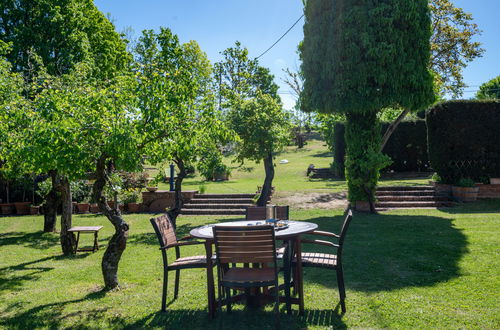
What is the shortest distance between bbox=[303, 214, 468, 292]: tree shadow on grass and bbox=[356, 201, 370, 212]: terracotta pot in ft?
5.74

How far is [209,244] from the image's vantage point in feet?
15.4

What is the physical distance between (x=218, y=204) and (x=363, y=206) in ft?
17.4

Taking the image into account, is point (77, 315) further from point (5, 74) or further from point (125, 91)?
point (5, 74)

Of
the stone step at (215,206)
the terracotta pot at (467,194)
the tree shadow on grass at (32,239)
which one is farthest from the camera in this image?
the stone step at (215,206)

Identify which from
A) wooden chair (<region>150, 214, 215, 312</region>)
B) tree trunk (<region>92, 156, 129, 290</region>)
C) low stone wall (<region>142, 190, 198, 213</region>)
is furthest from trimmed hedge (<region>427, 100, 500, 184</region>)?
tree trunk (<region>92, 156, 129, 290</region>)

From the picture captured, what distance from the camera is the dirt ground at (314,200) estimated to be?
46.6ft

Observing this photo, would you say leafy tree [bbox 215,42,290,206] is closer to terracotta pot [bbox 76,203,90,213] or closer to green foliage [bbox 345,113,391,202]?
green foliage [bbox 345,113,391,202]

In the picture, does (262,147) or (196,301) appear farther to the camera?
(262,147)

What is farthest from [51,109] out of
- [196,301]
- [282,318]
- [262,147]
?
[262,147]

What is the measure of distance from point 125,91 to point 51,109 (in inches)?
39.4

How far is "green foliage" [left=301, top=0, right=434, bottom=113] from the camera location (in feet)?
39.2

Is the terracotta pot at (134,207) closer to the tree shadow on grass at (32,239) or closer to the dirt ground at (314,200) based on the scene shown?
the tree shadow on grass at (32,239)

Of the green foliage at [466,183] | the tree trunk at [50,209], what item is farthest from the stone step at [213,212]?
the green foliage at [466,183]

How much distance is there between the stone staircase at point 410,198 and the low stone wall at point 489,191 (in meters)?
1.09
